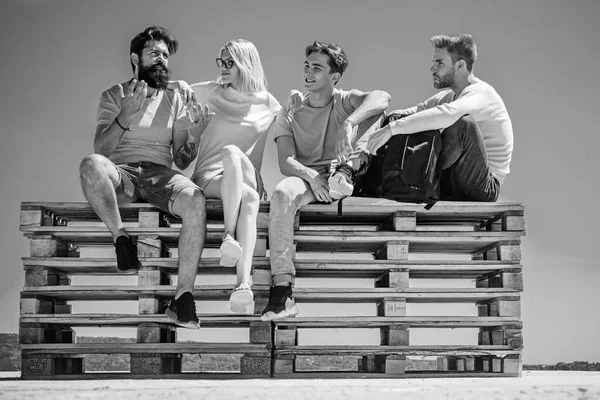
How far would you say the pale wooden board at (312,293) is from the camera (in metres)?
4.86

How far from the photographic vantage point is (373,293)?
4879 mm

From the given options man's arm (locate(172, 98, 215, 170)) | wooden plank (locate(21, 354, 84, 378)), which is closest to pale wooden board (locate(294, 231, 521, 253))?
man's arm (locate(172, 98, 215, 170))

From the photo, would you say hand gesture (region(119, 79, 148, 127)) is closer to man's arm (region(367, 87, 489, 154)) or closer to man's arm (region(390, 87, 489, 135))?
man's arm (region(367, 87, 489, 154))

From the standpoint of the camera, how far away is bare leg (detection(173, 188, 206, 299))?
4609 millimetres

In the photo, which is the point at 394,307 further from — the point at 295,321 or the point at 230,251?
the point at 230,251

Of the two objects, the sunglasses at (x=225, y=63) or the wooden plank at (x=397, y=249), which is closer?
the wooden plank at (x=397, y=249)

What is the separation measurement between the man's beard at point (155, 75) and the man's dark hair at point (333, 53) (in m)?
1.01

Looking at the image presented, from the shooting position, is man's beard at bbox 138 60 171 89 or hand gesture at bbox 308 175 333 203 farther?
man's beard at bbox 138 60 171 89

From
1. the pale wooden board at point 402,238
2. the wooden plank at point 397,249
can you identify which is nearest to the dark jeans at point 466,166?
the pale wooden board at point 402,238

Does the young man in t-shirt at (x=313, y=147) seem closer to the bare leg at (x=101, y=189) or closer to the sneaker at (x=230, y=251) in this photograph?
the sneaker at (x=230, y=251)

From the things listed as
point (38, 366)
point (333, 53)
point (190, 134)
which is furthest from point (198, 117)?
point (38, 366)

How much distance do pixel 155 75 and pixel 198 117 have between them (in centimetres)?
49

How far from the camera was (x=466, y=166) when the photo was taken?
4.91 metres

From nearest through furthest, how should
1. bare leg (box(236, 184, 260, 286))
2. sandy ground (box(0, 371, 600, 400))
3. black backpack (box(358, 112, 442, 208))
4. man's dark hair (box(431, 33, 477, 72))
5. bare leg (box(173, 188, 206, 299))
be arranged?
sandy ground (box(0, 371, 600, 400)), bare leg (box(236, 184, 260, 286)), bare leg (box(173, 188, 206, 299)), black backpack (box(358, 112, 442, 208)), man's dark hair (box(431, 33, 477, 72))
